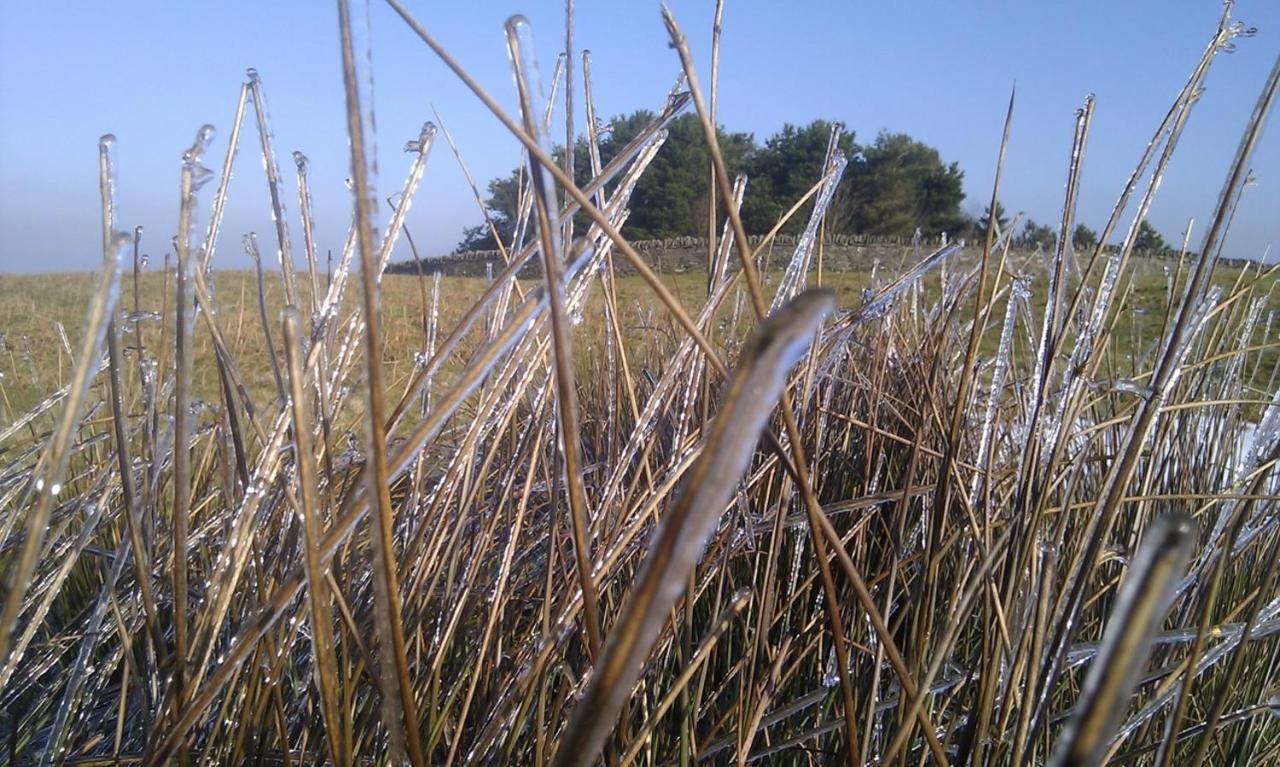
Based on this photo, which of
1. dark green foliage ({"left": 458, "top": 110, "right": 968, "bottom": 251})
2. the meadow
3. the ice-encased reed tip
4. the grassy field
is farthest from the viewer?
dark green foliage ({"left": 458, "top": 110, "right": 968, "bottom": 251})

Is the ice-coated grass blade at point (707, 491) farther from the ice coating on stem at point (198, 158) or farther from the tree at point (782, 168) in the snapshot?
the tree at point (782, 168)

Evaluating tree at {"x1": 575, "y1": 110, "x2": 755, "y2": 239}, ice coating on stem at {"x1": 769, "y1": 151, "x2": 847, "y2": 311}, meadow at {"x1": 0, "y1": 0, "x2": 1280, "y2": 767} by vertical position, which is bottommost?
meadow at {"x1": 0, "y1": 0, "x2": 1280, "y2": 767}

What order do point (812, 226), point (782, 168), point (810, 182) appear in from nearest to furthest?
1. point (812, 226)
2. point (810, 182)
3. point (782, 168)

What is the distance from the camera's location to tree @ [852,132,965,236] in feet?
59.0

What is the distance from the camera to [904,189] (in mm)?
18422

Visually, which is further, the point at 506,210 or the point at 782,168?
the point at 782,168

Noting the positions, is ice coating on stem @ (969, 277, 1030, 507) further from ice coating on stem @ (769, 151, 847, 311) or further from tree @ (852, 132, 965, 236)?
tree @ (852, 132, 965, 236)

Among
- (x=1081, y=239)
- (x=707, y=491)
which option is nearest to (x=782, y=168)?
(x=1081, y=239)

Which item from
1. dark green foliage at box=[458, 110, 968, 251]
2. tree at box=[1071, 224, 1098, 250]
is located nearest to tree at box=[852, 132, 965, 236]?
dark green foliage at box=[458, 110, 968, 251]

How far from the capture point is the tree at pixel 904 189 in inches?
707

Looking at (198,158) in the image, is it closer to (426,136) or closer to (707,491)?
(426,136)

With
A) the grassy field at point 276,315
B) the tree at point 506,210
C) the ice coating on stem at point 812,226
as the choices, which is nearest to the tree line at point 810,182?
the grassy field at point 276,315

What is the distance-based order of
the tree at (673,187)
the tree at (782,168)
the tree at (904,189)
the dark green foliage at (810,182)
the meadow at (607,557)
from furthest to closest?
the tree at (904,189) → the tree at (782,168) → the dark green foliage at (810,182) → the tree at (673,187) → the meadow at (607,557)

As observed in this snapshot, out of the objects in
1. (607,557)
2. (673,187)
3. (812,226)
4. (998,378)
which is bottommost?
(607,557)
